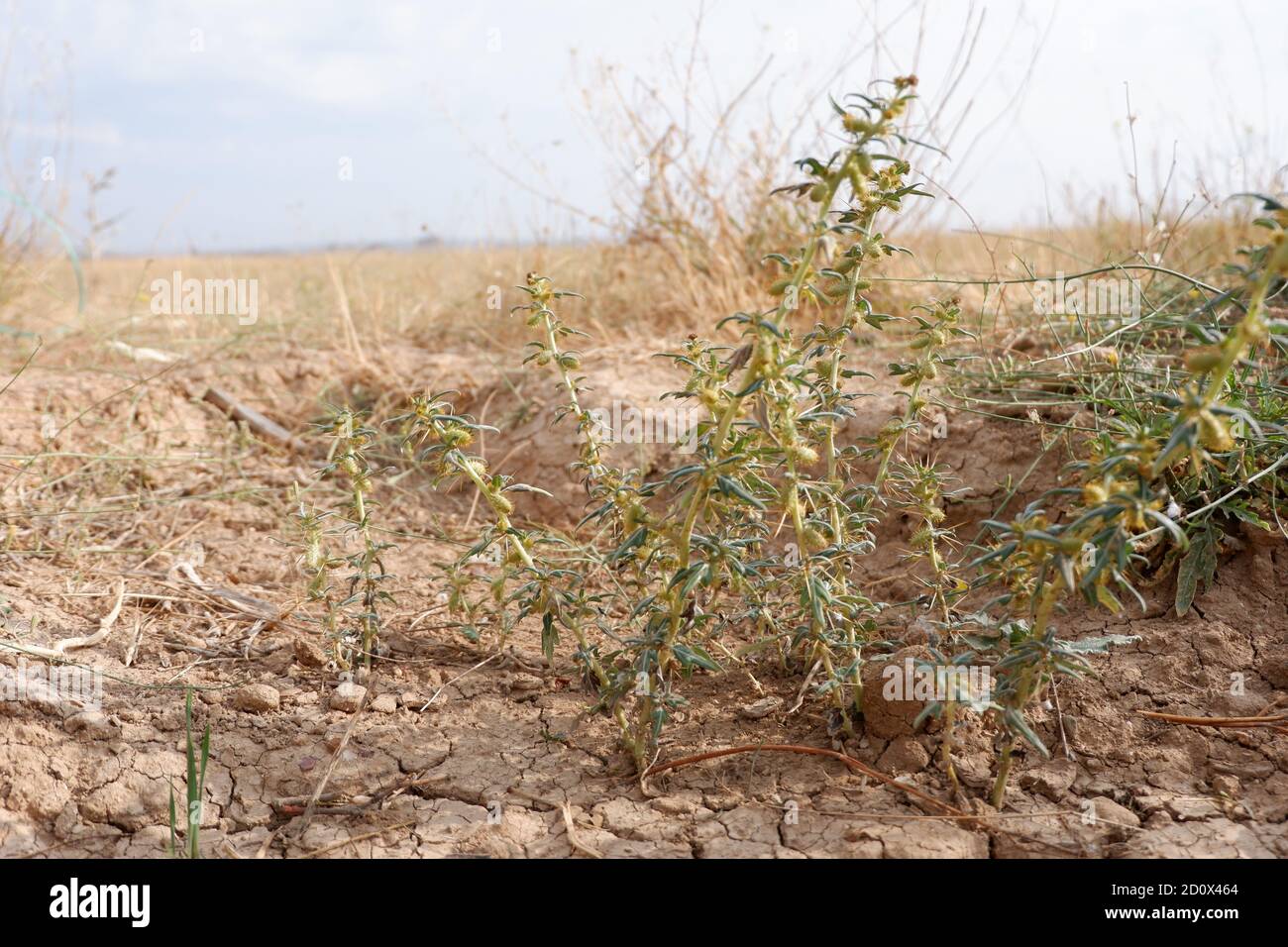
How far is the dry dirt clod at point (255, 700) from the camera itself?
221 cm

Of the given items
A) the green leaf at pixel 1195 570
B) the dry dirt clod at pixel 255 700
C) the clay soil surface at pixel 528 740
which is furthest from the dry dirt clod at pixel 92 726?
the green leaf at pixel 1195 570

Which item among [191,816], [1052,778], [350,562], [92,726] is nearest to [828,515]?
[1052,778]

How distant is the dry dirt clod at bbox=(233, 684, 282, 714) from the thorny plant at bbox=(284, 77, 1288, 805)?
25 cm

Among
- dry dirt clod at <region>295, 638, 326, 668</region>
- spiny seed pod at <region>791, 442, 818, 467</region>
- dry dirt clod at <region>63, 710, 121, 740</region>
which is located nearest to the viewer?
spiny seed pod at <region>791, 442, 818, 467</region>

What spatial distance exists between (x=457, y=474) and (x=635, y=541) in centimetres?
53

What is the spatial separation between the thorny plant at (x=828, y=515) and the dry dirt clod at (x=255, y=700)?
246 millimetres

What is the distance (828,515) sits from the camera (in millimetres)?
2248

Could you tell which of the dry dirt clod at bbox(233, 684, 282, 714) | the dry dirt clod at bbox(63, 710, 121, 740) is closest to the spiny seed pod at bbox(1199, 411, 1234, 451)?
the dry dirt clod at bbox(233, 684, 282, 714)

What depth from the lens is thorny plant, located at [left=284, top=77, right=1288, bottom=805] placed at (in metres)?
1.53

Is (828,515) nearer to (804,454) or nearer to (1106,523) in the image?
(804,454)

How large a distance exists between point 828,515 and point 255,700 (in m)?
1.38

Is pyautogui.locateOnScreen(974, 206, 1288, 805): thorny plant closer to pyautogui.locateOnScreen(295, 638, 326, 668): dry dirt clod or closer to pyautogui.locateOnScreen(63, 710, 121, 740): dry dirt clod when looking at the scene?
pyautogui.locateOnScreen(295, 638, 326, 668): dry dirt clod

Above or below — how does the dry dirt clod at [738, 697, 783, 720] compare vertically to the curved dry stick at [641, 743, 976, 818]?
above
